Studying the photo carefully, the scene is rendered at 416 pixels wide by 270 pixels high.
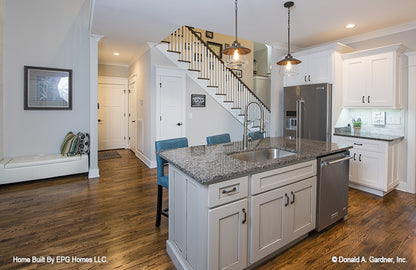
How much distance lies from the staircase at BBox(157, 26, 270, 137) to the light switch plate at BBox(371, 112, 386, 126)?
87.0 inches

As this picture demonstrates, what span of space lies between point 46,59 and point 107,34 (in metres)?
1.34

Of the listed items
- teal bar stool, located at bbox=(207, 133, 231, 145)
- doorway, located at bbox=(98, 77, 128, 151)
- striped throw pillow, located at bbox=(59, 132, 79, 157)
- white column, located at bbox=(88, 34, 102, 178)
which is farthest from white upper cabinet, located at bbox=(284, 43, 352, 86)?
doorway, located at bbox=(98, 77, 128, 151)

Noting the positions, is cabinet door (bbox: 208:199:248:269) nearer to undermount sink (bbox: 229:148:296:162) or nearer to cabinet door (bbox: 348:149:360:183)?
undermount sink (bbox: 229:148:296:162)

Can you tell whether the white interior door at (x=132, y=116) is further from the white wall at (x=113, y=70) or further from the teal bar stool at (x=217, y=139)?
the teal bar stool at (x=217, y=139)

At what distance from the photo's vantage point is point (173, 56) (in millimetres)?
5098

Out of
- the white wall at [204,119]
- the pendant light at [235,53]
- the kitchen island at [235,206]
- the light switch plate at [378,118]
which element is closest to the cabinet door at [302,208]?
the kitchen island at [235,206]

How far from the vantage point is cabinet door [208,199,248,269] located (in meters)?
1.47

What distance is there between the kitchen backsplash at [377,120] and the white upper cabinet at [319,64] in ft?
2.62

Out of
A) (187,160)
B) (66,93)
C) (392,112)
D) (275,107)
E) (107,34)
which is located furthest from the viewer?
(275,107)

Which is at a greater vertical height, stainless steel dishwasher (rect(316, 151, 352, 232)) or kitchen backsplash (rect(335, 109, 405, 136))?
kitchen backsplash (rect(335, 109, 405, 136))

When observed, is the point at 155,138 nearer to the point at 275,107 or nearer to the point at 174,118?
the point at 174,118

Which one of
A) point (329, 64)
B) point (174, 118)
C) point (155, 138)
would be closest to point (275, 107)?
point (329, 64)

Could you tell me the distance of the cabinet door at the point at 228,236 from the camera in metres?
1.47

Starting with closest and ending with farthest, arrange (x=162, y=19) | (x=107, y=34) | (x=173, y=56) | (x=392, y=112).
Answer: (x=162, y=19), (x=392, y=112), (x=107, y=34), (x=173, y=56)
